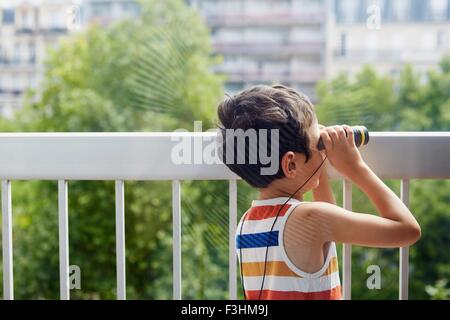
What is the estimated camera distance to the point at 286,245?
643 millimetres

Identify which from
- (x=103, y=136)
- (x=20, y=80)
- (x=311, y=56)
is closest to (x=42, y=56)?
(x=20, y=80)

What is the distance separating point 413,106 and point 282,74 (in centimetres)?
199

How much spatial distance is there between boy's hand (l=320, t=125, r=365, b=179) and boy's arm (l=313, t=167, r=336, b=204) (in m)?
0.04

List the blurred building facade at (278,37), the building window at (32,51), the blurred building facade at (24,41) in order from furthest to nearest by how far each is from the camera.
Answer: the building window at (32,51) → the blurred building facade at (24,41) → the blurred building facade at (278,37)

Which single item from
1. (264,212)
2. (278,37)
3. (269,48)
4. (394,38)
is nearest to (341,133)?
(264,212)

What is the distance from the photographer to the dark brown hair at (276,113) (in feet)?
2.14

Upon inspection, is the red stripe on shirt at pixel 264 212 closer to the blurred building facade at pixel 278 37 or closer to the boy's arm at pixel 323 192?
the boy's arm at pixel 323 192

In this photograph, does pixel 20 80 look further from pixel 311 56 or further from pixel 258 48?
pixel 311 56

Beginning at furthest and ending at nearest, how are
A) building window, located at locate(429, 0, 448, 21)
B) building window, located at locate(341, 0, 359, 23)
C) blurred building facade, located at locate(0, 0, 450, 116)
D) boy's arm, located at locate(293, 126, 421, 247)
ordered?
blurred building facade, located at locate(0, 0, 450, 116), building window, located at locate(429, 0, 448, 21), building window, located at locate(341, 0, 359, 23), boy's arm, located at locate(293, 126, 421, 247)

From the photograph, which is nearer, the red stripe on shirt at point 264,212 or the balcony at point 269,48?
the red stripe on shirt at point 264,212

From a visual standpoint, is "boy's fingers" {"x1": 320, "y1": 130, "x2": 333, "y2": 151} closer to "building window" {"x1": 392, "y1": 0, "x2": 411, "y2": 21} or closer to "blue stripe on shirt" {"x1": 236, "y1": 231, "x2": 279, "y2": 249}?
"blue stripe on shirt" {"x1": 236, "y1": 231, "x2": 279, "y2": 249}

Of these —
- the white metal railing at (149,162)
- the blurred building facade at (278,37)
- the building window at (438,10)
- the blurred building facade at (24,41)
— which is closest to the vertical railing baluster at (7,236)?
the white metal railing at (149,162)

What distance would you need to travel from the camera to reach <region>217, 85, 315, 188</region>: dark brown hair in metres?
0.65

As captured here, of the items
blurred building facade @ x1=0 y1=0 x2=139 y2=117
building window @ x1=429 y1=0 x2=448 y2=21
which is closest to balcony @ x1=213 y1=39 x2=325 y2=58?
blurred building facade @ x1=0 y1=0 x2=139 y2=117
